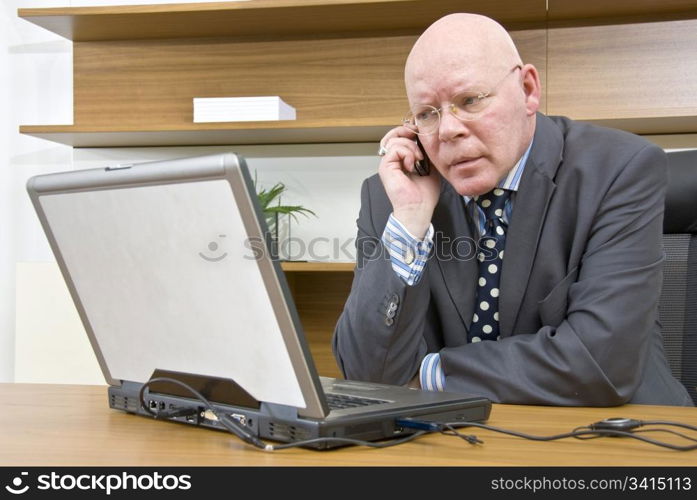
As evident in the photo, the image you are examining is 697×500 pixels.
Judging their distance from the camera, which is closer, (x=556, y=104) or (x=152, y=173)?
(x=152, y=173)

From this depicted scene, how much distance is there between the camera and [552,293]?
1.38 metres

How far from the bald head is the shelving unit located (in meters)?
0.97

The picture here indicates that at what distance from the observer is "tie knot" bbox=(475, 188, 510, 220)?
1.51 meters

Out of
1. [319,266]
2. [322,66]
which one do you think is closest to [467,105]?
[319,266]

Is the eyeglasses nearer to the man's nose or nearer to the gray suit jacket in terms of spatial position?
the man's nose

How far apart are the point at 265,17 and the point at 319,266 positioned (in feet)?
2.78

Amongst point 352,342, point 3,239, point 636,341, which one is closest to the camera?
point 636,341

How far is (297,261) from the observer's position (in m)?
2.60

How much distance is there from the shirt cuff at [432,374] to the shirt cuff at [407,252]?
138 millimetres

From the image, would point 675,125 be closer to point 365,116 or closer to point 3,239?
point 365,116

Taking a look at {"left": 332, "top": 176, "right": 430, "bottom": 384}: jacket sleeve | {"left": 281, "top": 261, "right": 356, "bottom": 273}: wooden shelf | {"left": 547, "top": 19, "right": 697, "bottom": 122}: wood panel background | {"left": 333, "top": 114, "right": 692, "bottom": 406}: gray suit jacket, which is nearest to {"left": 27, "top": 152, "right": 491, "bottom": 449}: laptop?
{"left": 333, "top": 114, "right": 692, "bottom": 406}: gray suit jacket

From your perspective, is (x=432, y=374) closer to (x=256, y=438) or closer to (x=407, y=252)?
(x=407, y=252)
